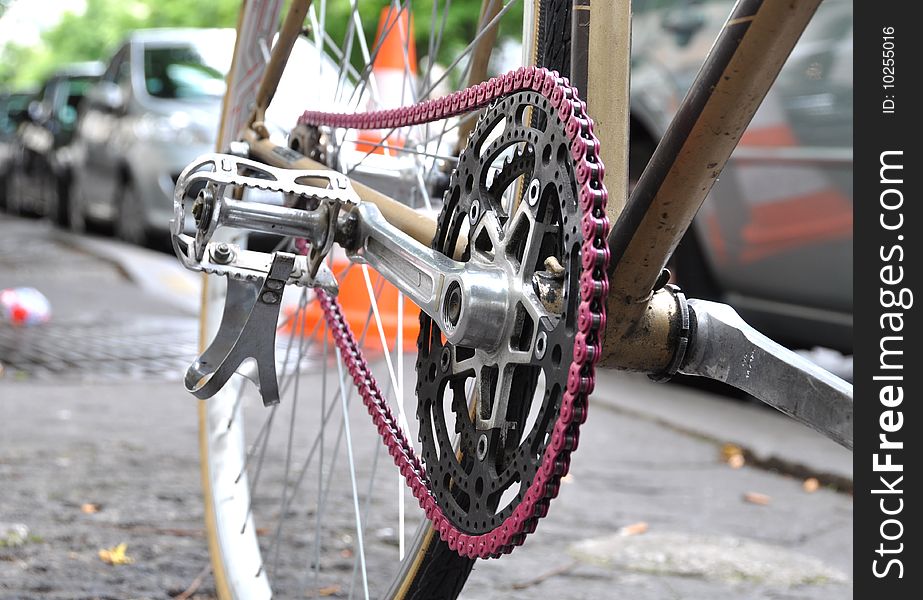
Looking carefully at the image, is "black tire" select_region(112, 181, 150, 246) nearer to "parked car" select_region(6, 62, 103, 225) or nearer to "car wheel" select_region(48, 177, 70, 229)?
"parked car" select_region(6, 62, 103, 225)

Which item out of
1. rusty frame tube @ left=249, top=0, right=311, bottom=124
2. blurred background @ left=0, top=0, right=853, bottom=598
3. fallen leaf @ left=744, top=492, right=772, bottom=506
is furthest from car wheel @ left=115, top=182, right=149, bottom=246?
rusty frame tube @ left=249, top=0, right=311, bottom=124

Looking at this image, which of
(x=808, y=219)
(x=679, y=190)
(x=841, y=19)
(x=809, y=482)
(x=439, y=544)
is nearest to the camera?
(x=679, y=190)

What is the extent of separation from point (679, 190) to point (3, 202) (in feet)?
55.0

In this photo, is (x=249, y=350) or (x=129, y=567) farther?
(x=129, y=567)

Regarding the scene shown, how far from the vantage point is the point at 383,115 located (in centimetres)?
175

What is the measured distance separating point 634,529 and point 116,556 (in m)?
1.23

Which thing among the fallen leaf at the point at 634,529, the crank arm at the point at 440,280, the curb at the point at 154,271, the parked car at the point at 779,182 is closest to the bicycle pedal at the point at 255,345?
the crank arm at the point at 440,280

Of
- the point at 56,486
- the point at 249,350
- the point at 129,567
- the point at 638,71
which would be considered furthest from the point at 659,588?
the point at 638,71

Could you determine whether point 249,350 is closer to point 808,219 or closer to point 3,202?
point 808,219

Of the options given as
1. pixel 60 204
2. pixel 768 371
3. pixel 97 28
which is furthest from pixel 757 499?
pixel 97 28

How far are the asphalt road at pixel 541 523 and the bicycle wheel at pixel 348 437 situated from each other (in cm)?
3

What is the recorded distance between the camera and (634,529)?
9.84 ft

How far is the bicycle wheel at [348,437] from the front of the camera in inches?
64.9

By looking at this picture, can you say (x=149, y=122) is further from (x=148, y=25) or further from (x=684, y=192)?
(x=148, y=25)
